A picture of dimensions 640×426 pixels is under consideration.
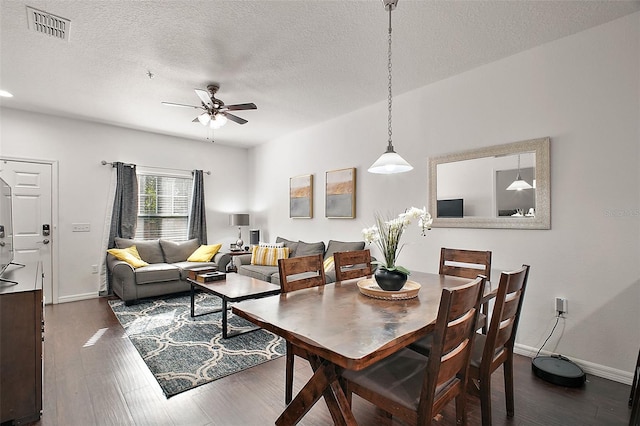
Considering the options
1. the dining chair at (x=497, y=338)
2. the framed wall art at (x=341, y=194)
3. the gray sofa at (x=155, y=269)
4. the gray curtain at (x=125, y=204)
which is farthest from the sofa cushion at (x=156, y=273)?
the dining chair at (x=497, y=338)

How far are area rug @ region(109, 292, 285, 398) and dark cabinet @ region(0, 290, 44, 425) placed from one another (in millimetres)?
722

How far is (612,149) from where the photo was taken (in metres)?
2.39

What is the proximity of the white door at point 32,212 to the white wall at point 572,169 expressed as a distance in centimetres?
513

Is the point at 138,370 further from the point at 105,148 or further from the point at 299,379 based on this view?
the point at 105,148

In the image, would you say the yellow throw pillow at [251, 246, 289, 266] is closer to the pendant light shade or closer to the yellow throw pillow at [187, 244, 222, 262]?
the yellow throw pillow at [187, 244, 222, 262]

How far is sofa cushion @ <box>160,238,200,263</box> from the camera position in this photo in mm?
5211

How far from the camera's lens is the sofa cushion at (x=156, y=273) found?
434 centimetres

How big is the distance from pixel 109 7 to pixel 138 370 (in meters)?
2.75

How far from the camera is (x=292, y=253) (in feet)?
16.0

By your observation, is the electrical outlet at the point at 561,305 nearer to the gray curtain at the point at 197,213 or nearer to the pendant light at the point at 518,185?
the pendant light at the point at 518,185

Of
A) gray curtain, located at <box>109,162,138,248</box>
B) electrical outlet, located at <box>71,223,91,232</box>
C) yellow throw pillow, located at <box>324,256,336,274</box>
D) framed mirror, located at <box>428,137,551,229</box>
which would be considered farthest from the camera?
gray curtain, located at <box>109,162,138,248</box>

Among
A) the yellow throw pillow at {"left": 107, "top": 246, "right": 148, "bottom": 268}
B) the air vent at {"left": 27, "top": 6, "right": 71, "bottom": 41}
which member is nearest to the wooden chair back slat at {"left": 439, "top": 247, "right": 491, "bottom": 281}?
the air vent at {"left": 27, "top": 6, "right": 71, "bottom": 41}

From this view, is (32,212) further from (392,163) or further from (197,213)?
(392,163)

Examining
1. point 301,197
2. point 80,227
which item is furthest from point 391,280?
point 80,227
